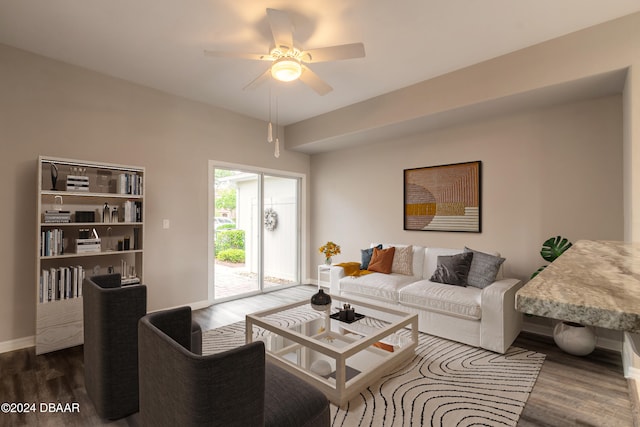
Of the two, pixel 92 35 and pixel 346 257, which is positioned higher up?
pixel 92 35

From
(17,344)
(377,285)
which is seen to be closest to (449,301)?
(377,285)

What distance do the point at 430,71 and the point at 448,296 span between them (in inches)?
96.1

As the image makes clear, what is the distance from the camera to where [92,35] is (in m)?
2.85

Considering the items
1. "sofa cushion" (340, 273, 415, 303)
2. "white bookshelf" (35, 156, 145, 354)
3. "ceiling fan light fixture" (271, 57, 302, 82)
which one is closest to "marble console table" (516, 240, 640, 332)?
"ceiling fan light fixture" (271, 57, 302, 82)

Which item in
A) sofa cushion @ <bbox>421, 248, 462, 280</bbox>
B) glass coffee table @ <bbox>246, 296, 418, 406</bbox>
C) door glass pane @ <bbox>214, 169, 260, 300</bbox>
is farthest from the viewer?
door glass pane @ <bbox>214, 169, 260, 300</bbox>

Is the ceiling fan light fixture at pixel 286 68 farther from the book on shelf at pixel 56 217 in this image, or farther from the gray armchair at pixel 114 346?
the book on shelf at pixel 56 217

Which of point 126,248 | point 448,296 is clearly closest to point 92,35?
point 126,248

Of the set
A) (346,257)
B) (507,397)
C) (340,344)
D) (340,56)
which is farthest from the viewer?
(346,257)

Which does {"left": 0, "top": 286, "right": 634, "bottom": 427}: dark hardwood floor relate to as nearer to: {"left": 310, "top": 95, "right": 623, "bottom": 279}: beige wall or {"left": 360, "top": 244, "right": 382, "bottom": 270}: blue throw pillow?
{"left": 310, "top": 95, "right": 623, "bottom": 279}: beige wall

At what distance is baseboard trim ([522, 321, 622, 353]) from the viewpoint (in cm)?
301

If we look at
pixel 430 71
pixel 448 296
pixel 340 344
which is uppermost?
pixel 430 71

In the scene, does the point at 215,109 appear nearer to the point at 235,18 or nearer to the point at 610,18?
the point at 235,18

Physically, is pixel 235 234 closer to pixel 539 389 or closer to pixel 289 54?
pixel 289 54

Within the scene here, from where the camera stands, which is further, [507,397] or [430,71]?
[430,71]
